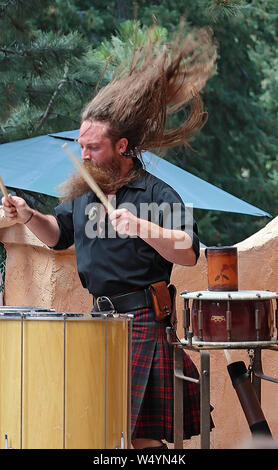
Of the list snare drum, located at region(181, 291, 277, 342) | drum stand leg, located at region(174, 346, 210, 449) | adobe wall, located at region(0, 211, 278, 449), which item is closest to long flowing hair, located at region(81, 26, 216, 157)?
snare drum, located at region(181, 291, 277, 342)

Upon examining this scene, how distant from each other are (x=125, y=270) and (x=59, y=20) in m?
9.63

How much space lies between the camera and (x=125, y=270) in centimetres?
360

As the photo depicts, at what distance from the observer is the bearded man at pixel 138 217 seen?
360cm

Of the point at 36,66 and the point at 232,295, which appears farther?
the point at 36,66

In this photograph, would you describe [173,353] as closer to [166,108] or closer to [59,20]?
[166,108]

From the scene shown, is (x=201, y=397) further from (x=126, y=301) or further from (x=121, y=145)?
(x=121, y=145)

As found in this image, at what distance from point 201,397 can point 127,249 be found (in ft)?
2.06

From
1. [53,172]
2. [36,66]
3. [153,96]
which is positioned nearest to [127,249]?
[153,96]

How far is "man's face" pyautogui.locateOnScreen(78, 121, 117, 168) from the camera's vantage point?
3.69 meters

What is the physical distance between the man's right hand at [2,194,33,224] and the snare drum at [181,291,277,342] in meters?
0.74

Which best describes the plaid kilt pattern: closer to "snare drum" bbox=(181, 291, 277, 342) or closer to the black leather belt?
the black leather belt

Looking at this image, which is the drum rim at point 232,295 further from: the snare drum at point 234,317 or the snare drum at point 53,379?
the snare drum at point 53,379

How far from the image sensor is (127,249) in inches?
142
